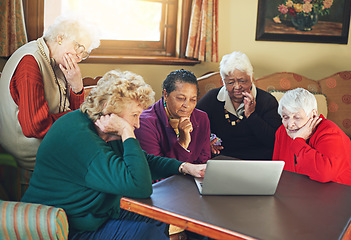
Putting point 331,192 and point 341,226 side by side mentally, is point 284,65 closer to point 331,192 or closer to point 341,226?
point 331,192

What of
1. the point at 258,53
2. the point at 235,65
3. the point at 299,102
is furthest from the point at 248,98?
the point at 258,53

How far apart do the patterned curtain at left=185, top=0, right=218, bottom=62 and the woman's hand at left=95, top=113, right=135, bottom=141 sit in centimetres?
208

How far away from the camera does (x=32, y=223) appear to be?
4.70ft

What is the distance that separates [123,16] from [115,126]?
6.95ft

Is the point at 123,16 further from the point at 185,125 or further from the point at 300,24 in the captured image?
the point at 300,24

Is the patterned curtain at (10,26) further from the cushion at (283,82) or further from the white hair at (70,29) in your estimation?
the cushion at (283,82)

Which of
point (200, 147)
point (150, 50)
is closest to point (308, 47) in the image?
point (150, 50)

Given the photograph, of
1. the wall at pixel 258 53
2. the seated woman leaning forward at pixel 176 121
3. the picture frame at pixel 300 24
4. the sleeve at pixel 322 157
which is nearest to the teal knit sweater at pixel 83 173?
the seated woman leaning forward at pixel 176 121

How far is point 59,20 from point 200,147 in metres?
1.07

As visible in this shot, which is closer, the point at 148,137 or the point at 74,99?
the point at 148,137

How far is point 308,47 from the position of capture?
4.09 meters

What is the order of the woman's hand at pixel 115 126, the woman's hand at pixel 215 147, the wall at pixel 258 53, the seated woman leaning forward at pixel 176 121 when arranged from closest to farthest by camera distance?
the woman's hand at pixel 115 126 → the seated woman leaning forward at pixel 176 121 → the woman's hand at pixel 215 147 → the wall at pixel 258 53

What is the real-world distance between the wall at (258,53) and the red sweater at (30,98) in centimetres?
152

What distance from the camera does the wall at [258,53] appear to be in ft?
Answer: 12.3
